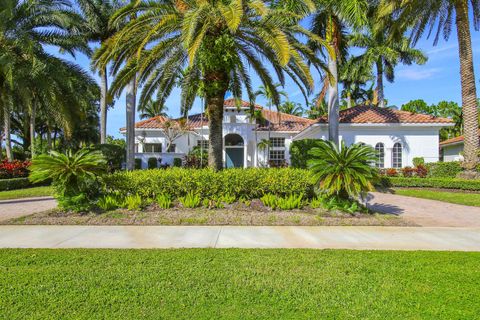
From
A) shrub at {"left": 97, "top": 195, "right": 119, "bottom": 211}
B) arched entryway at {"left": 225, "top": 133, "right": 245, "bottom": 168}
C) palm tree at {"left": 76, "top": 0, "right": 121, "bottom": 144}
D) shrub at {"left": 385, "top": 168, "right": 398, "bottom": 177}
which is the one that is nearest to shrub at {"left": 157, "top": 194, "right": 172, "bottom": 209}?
shrub at {"left": 97, "top": 195, "right": 119, "bottom": 211}

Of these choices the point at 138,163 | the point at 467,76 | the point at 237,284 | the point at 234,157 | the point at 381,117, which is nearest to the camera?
the point at 237,284

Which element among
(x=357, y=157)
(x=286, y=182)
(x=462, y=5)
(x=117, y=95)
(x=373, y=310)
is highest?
(x=462, y=5)

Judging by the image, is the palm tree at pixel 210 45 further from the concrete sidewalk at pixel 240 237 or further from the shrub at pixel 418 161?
the shrub at pixel 418 161

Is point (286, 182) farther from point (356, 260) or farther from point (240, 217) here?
point (356, 260)

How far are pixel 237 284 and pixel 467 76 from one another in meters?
18.9

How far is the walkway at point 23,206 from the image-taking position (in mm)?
9512

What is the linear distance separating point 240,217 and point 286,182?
6.66ft

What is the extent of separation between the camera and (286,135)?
1137 inches

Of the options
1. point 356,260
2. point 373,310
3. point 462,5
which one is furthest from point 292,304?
point 462,5

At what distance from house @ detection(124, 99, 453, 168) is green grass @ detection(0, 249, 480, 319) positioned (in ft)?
44.0

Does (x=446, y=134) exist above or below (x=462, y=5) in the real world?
below

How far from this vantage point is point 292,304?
3.60 metres

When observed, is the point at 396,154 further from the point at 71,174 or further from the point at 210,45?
the point at 71,174

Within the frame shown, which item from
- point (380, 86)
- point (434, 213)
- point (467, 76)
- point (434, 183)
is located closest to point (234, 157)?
point (434, 183)
